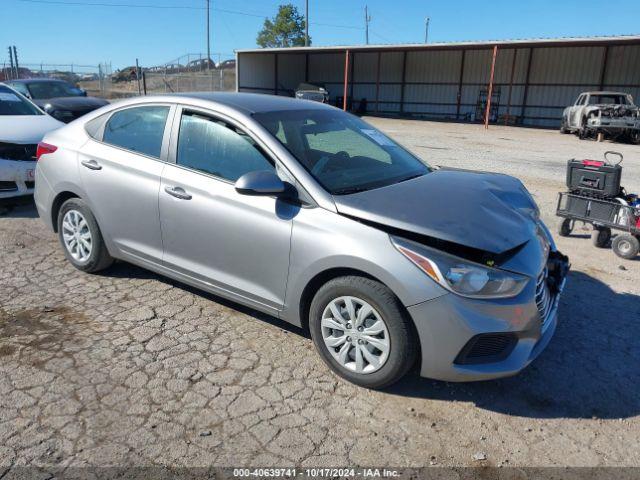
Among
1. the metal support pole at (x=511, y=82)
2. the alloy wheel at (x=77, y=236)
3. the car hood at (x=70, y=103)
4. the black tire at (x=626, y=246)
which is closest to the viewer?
the alloy wheel at (x=77, y=236)

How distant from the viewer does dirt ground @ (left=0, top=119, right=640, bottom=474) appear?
2.62m

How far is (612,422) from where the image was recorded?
2891 millimetres

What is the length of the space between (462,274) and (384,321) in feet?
1.68

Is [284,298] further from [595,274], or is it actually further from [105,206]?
[595,274]

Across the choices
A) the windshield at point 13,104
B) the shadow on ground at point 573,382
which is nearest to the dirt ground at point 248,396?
the shadow on ground at point 573,382

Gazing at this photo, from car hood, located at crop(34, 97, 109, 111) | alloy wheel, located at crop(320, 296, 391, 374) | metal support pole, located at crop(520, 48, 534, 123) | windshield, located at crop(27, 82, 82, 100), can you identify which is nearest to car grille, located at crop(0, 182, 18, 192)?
alloy wheel, located at crop(320, 296, 391, 374)

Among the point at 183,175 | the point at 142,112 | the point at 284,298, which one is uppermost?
the point at 142,112

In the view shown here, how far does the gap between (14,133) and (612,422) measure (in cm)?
732

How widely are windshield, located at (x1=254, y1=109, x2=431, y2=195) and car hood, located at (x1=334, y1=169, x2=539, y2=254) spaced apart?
17cm

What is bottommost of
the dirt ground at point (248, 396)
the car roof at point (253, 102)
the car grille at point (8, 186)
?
the dirt ground at point (248, 396)

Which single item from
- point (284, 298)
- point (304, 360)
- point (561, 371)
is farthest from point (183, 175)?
point (561, 371)

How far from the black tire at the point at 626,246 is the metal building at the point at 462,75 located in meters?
20.1

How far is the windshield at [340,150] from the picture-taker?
3.46 metres

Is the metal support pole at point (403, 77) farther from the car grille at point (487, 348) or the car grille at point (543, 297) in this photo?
the car grille at point (487, 348)
